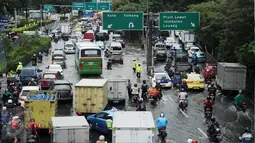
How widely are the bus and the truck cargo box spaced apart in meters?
11.7

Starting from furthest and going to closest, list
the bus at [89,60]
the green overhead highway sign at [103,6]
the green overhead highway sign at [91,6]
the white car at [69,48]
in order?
the green overhead highway sign at [103,6]
the green overhead highway sign at [91,6]
the white car at [69,48]
the bus at [89,60]

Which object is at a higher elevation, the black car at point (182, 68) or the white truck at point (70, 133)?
the black car at point (182, 68)

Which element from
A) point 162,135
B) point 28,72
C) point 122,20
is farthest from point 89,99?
point 122,20

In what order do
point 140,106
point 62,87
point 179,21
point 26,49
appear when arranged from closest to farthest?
point 140,106 < point 62,87 < point 179,21 < point 26,49

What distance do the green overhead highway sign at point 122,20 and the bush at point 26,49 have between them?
31.3 ft

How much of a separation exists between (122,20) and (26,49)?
54.2ft

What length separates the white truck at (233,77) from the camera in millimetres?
32344

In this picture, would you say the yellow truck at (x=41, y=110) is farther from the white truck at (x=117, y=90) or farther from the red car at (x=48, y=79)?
the red car at (x=48, y=79)

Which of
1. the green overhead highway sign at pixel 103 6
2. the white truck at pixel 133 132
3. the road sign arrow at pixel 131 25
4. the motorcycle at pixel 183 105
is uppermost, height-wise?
the green overhead highway sign at pixel 103 6

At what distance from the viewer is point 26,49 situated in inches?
2104

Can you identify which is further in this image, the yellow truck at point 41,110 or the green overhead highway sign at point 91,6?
the green overhead highway sign at point 91,6

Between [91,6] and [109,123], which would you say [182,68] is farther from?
[91,6]

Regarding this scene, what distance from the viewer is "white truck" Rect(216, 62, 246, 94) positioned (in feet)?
106

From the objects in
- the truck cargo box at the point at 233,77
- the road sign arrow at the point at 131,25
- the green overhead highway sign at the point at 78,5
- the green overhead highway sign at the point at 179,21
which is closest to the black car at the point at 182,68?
the green overhead highway sign at the point at 179,21
